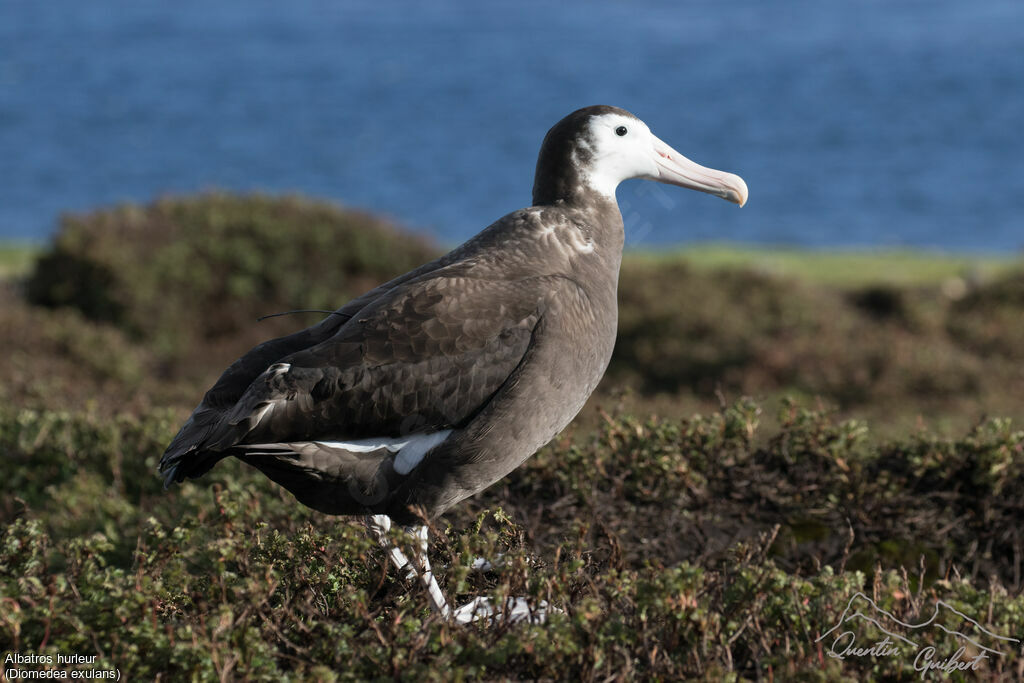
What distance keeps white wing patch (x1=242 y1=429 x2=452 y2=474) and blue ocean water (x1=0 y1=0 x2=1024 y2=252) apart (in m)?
1.44

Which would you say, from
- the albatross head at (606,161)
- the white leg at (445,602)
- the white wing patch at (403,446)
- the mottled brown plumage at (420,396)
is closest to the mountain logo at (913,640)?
the white leg at (445,602)

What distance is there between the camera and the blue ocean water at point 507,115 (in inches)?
1357

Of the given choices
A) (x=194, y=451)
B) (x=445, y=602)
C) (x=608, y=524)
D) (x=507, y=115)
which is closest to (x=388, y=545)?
(x=445, y=602)

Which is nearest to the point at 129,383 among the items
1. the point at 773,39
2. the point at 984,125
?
the point at 984,125

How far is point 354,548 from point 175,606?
2.45 ft

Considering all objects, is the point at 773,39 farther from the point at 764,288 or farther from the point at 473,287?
the point at 473,287

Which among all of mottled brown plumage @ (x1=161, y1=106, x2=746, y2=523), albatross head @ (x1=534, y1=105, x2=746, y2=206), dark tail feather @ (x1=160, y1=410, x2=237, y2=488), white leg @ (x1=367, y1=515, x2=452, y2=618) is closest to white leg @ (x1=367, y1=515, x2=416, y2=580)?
white leg @ (x1=367, y1=515, x2=452, y2=618)

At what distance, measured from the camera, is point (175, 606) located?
3.71 m

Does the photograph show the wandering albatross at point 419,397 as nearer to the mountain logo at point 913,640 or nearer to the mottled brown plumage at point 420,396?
the mottled brown plumage at point 420,396

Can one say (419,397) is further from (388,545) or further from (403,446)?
(388,545)

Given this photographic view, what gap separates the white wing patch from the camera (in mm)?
4055

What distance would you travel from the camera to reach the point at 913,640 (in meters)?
3.53

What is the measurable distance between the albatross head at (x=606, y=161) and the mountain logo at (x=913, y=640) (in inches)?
70.2

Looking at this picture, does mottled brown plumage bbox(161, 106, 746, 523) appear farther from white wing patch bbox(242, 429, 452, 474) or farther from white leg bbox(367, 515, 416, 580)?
white leg bbox(367, 515, 416, 580)
